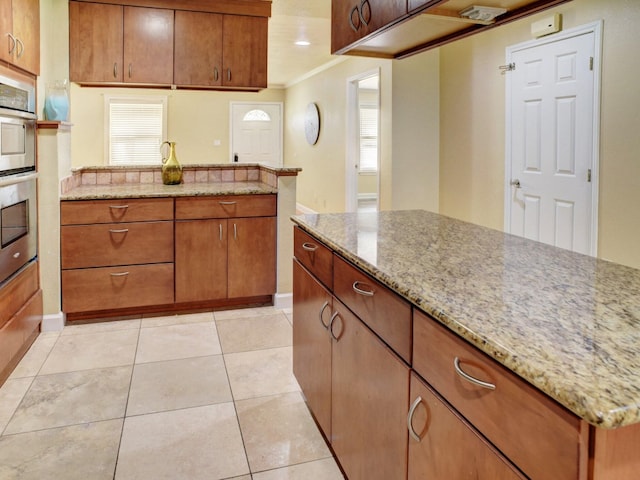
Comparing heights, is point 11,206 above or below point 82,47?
below

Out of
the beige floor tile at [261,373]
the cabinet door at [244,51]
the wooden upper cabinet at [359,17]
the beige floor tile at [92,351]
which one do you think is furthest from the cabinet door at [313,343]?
the cabinet door at [244,51]

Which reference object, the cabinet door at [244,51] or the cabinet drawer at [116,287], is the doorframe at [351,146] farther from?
the cabinet drawer at [116,287]

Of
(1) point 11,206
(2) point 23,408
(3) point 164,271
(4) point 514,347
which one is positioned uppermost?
(1) point 11,206

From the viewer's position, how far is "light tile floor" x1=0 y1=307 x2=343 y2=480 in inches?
75.9

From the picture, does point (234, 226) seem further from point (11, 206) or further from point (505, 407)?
point (505, 407)

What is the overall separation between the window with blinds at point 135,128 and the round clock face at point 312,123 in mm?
2455

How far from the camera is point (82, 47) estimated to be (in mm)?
3611

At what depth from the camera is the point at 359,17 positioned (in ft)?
6.68

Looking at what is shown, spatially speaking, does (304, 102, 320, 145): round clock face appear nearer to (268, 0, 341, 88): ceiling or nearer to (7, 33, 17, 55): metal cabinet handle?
(268, 0, 341, 88): ceiling

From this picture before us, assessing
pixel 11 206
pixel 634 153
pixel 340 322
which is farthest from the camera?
pixel 634 153

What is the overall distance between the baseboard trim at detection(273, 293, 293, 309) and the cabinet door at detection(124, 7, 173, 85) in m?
1.78

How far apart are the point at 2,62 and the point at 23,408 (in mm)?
1601

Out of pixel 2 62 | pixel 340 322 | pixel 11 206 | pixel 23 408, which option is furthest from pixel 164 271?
pixel 340 322

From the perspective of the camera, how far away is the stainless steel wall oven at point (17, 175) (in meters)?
2.49
